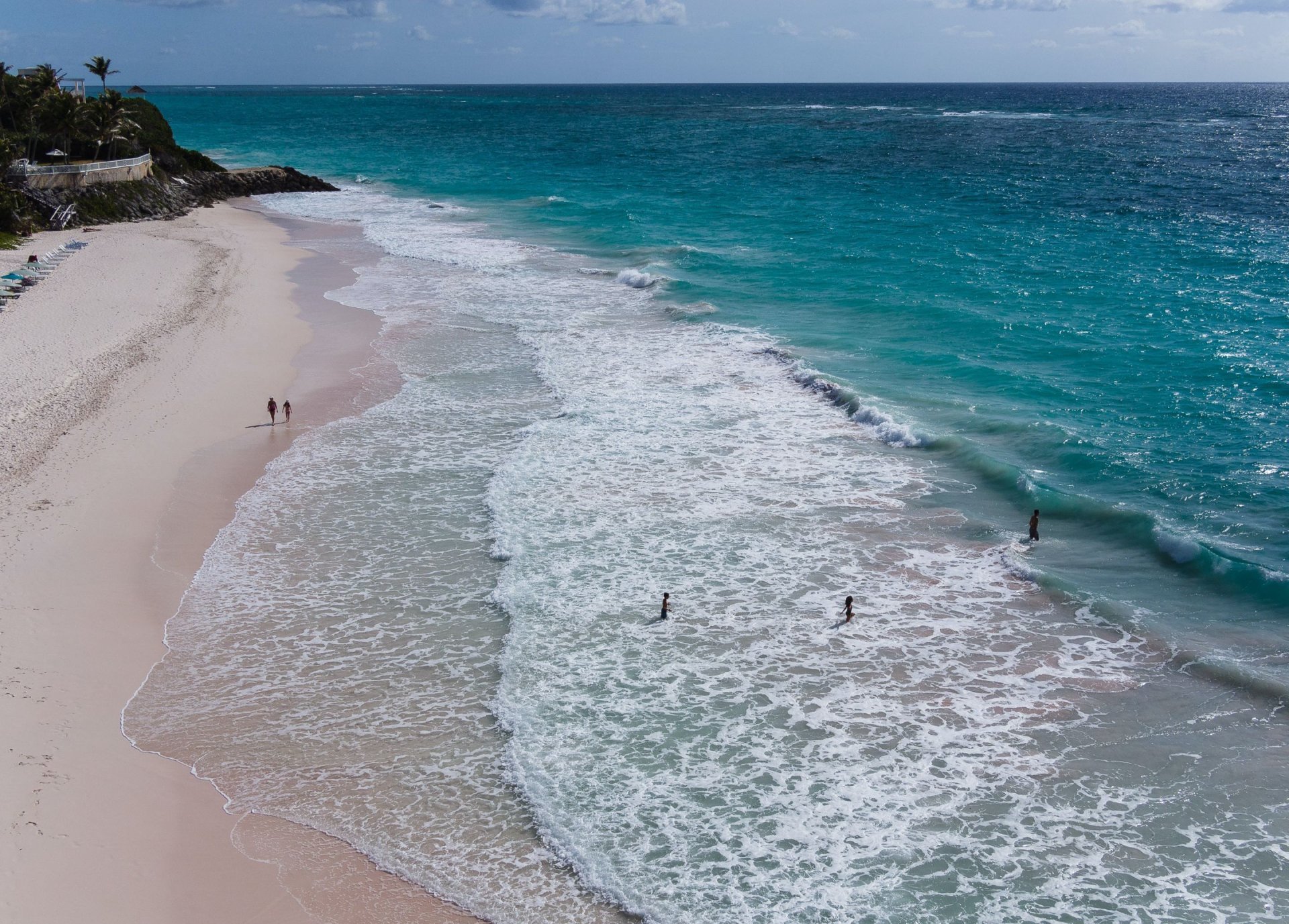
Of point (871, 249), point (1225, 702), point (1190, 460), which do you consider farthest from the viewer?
point (871, 249)

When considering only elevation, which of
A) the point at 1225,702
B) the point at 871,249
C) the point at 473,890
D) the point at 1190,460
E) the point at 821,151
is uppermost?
the point at 821,151

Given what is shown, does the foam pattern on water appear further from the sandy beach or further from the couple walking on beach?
the couple walking on beach

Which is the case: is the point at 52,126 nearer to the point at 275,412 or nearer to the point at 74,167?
the point at 74,167

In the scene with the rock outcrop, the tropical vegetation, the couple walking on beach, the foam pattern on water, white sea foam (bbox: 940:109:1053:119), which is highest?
white sea foam (bbox: 940:109:1053:119)

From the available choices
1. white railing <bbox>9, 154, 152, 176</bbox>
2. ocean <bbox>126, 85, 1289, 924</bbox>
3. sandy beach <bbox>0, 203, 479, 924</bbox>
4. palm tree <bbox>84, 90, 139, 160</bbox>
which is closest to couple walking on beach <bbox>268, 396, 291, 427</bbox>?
sandy beach <bbox>0, 203, 479, 924</bbox>

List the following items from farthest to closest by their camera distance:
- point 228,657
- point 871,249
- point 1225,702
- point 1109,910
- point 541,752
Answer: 1. point 871,249
2. point 228,657
3. point 1225,702
4. point 541,752
5. point 1109,910

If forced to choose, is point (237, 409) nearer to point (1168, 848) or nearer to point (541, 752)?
point (541, 752)

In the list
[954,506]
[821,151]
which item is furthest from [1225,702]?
[821,151]

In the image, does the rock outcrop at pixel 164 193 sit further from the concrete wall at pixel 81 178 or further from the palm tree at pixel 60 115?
the palm tree at pixel 60 115
